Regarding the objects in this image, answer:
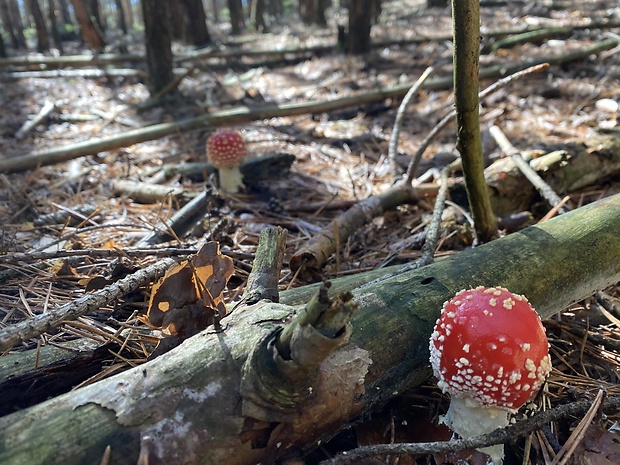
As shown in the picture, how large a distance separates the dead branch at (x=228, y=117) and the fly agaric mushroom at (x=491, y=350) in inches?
144

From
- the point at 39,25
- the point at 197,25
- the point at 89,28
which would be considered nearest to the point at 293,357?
the point at 89,28

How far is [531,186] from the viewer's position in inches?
113

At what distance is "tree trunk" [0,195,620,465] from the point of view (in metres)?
1.10

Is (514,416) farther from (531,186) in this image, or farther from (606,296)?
(531,186)

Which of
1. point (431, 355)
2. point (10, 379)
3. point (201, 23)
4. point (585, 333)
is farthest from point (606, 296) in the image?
point (201, 23)

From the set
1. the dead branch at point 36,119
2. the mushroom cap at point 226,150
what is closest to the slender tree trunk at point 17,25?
the dead branch at point 36,119

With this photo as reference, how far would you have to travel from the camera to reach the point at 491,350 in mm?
1364

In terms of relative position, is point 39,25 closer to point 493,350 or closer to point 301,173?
point 301,173

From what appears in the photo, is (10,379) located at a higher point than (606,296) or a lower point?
higher

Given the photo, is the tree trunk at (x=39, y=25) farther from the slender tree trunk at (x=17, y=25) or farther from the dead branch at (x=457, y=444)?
the dead branch at (x=457, y=444)

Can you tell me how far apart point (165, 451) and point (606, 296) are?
190 cm

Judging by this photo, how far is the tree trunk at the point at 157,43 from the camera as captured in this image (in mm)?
5582

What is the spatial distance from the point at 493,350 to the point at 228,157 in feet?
8.28

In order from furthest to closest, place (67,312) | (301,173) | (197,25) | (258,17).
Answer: (258,17) < (197,25) < (301,173) < (67,312)
